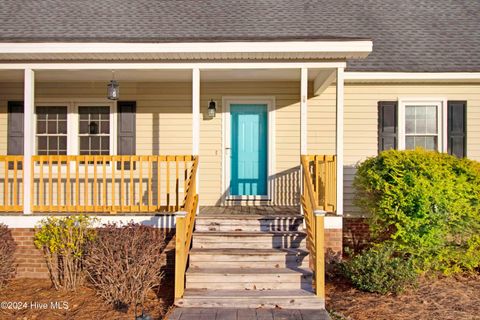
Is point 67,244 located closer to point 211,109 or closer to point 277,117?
point 211,109

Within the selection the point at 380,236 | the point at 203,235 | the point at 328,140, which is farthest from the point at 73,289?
the point at 328,140

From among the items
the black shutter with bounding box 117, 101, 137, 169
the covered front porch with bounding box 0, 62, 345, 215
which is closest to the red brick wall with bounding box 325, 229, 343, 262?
the covered front porch with bounding box 0, 62, 345, 215

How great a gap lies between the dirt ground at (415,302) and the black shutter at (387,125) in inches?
128

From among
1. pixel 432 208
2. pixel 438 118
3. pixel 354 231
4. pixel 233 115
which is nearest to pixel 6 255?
pixel 233 115

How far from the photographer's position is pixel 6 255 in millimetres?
6941

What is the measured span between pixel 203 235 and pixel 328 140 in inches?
154

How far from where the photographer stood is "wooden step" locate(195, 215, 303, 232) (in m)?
7.26

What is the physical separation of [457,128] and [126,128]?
22.3ft

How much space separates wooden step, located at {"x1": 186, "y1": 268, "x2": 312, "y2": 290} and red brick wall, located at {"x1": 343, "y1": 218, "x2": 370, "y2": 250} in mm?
3182

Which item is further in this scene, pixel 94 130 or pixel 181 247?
pixel 94 130

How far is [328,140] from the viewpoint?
31.6 feet

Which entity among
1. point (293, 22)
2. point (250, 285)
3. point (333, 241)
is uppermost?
point (293, 22)

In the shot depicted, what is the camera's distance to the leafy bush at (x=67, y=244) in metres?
6.73

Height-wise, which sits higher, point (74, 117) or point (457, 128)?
point (74, 117)
